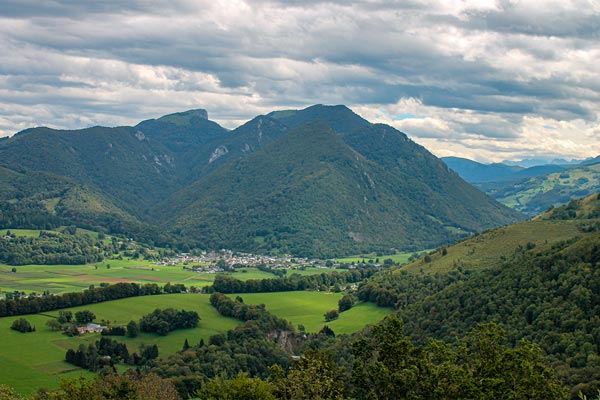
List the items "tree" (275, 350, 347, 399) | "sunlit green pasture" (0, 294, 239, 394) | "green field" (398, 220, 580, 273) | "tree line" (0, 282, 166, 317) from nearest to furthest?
"tree" (275, 350, 347, 399) → "sunlit green pasture" (0, 294, 239, 394) → "tree line" (0, 282, 166, 317) → "green field" (398, 220, 580, 273)

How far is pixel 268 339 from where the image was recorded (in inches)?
5344

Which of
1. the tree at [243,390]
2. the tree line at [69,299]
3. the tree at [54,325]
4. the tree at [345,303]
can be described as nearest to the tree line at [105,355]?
the tree at [54,325]

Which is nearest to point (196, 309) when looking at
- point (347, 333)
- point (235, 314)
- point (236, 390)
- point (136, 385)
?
point (235, 314)

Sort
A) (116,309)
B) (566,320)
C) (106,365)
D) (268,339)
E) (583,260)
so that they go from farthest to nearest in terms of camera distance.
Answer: (116,309), (268,339), (106,365), (583,260), (566,320)

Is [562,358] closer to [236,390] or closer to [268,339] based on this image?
[236,390]

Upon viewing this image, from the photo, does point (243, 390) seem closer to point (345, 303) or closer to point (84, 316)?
point (84, 316)

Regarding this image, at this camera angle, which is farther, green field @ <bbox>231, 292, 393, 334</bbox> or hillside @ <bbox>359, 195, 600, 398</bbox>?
green field @ <bbox>231, 292, 393, 334</bbox>

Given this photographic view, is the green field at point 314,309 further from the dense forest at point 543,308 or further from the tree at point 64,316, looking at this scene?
the tree at point 64,316

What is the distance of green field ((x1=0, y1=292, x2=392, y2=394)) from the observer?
334 feet

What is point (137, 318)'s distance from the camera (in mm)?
141375

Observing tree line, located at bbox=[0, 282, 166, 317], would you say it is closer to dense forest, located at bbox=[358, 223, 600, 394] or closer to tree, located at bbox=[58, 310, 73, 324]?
tree, located at bbox=[58, 310, 73, 324]

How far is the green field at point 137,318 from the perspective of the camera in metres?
102

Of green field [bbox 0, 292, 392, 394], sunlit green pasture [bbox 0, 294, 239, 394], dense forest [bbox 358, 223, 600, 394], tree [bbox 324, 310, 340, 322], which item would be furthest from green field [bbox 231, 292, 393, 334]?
sunlit green pasture [bbox 0, 294, 239, 394]

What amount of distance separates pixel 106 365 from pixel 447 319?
58668 millimetres
